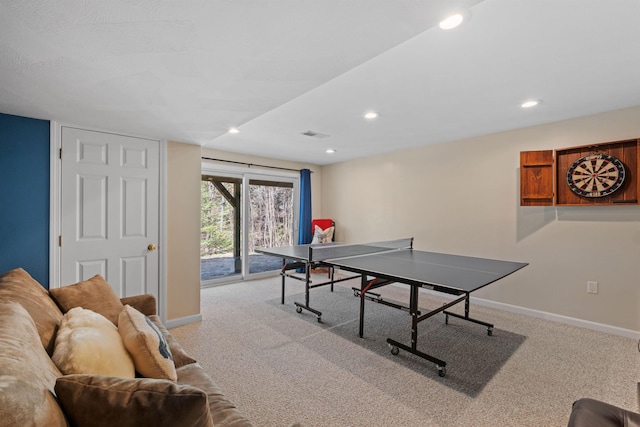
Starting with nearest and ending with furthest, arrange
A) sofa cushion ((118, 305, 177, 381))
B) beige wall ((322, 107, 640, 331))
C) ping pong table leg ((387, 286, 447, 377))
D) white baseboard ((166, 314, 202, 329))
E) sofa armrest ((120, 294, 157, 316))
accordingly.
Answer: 1. sofa cushion ((118, 305, 177, 381))
2. sofa armrest ((120, 294, 157, 316))
3. ping pong table leg ((387, 286, 447, 377))
4. beige wall ((322, 107, 640, 331))
5. white baseboard ((166, 314, 202, 329))

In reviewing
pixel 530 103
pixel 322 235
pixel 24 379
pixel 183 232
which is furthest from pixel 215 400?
pixel 322 235

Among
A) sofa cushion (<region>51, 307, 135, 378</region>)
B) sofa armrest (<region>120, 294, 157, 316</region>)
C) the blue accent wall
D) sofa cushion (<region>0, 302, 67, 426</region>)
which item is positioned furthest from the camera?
the blue accent wall

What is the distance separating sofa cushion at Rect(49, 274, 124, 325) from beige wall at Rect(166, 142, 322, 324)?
1.39m

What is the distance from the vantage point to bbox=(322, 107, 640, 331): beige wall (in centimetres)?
311

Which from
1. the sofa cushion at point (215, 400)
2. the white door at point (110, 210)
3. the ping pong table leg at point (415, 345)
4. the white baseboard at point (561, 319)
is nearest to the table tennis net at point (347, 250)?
the ping pong table leg at point (415, 345)

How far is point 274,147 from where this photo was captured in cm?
488

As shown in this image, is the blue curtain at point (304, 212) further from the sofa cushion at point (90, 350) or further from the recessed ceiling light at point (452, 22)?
the sofa cushion at point (90, 350)

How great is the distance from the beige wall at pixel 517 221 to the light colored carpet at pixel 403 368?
0.37 m

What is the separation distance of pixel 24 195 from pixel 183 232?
1.39 m

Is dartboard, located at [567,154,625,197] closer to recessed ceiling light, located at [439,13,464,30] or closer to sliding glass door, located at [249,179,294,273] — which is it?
recessed ceiling light, located at [439,13,464,30]

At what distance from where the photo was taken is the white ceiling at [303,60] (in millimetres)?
1303

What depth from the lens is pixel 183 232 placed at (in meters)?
3.45

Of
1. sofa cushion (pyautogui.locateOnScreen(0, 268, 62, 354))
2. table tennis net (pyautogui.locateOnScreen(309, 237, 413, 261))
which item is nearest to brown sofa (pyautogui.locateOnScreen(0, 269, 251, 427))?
sofa cushion (pyautogui.locateOnScreen(0, 268, 62, 354))

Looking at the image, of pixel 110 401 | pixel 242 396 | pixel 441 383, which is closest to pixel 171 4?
pixel 110 401
